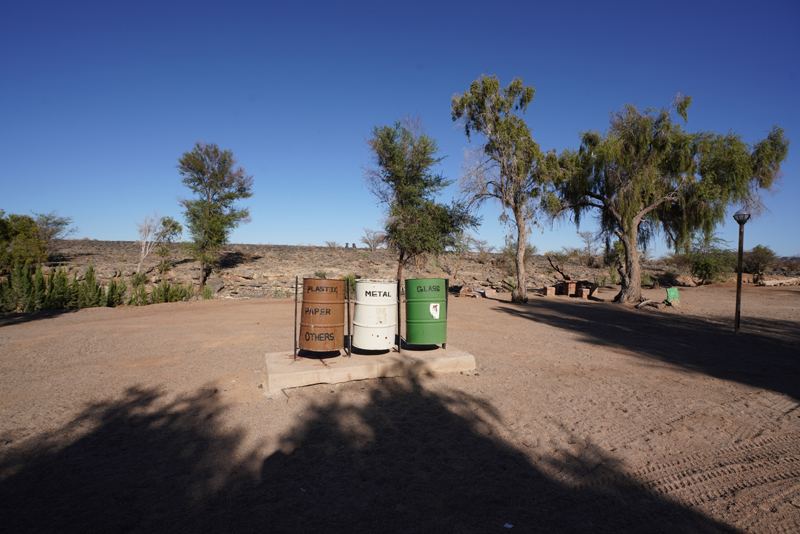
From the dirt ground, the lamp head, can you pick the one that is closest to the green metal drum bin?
the dirt ground

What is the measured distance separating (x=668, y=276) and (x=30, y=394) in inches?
1434

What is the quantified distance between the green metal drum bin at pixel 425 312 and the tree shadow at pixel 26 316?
1152 cm

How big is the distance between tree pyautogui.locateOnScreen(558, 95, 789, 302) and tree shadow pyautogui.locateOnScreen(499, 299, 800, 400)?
5.00m

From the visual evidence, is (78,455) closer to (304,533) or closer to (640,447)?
(304,533)

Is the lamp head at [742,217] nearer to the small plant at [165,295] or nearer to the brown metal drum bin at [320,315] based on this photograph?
the brown metal drum bin at [320,315]

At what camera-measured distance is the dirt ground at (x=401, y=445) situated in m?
2.85

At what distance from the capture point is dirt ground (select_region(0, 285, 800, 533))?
2.85 meters

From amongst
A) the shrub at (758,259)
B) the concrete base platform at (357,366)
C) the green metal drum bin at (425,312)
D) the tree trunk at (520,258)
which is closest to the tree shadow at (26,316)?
the concrete base platform at (357,366)

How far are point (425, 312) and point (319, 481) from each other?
3379 millimetres

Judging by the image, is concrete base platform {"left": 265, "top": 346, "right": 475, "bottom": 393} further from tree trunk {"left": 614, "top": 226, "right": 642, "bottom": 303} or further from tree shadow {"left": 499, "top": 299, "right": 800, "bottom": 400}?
tree trunk {"left": 614, "top": 226, "right": 642, "bottom": 303}

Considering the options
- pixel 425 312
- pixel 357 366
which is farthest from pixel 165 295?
pixel 425 312

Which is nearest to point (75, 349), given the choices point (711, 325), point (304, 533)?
point (304, 533)

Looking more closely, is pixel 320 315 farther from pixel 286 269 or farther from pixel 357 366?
pixel 286 269

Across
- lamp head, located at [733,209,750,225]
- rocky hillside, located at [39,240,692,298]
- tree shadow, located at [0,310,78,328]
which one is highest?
lamp head, located at [733,209,750,225]
